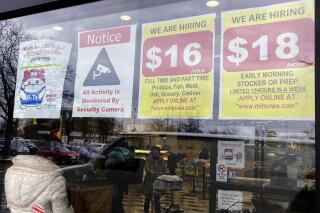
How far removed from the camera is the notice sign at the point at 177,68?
336cm

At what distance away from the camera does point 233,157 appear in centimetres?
358

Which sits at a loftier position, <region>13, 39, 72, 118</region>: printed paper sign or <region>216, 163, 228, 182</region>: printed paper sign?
<region>13, 39, 72, 118</region>: printed paper sign

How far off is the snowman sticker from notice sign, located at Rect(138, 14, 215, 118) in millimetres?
1165

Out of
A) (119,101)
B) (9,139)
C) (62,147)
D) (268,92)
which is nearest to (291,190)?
(268,92)

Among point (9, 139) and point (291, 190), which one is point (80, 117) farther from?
point (291, 190)

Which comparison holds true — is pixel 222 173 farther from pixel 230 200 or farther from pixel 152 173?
pixel 152 173

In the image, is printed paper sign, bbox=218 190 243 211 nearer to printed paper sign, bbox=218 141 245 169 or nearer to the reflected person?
printed paper sign, bbox=218 141 245 169

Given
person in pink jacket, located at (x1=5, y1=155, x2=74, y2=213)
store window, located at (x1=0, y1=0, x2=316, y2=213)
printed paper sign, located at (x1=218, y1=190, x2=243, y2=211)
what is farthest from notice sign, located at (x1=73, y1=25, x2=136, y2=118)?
printed paper sign, located at (x1=218, y1=190, x2=243, y2=211)

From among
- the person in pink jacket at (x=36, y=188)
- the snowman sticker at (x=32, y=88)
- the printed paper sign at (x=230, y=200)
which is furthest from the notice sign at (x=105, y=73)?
the printed paper sign at (x=230, y=200)

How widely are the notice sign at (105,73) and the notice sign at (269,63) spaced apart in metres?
0.93

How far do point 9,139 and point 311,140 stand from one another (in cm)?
320

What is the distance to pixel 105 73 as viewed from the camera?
3.91m

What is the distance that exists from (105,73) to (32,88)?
2.87ft

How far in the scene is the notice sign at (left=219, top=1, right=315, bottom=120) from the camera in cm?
284
